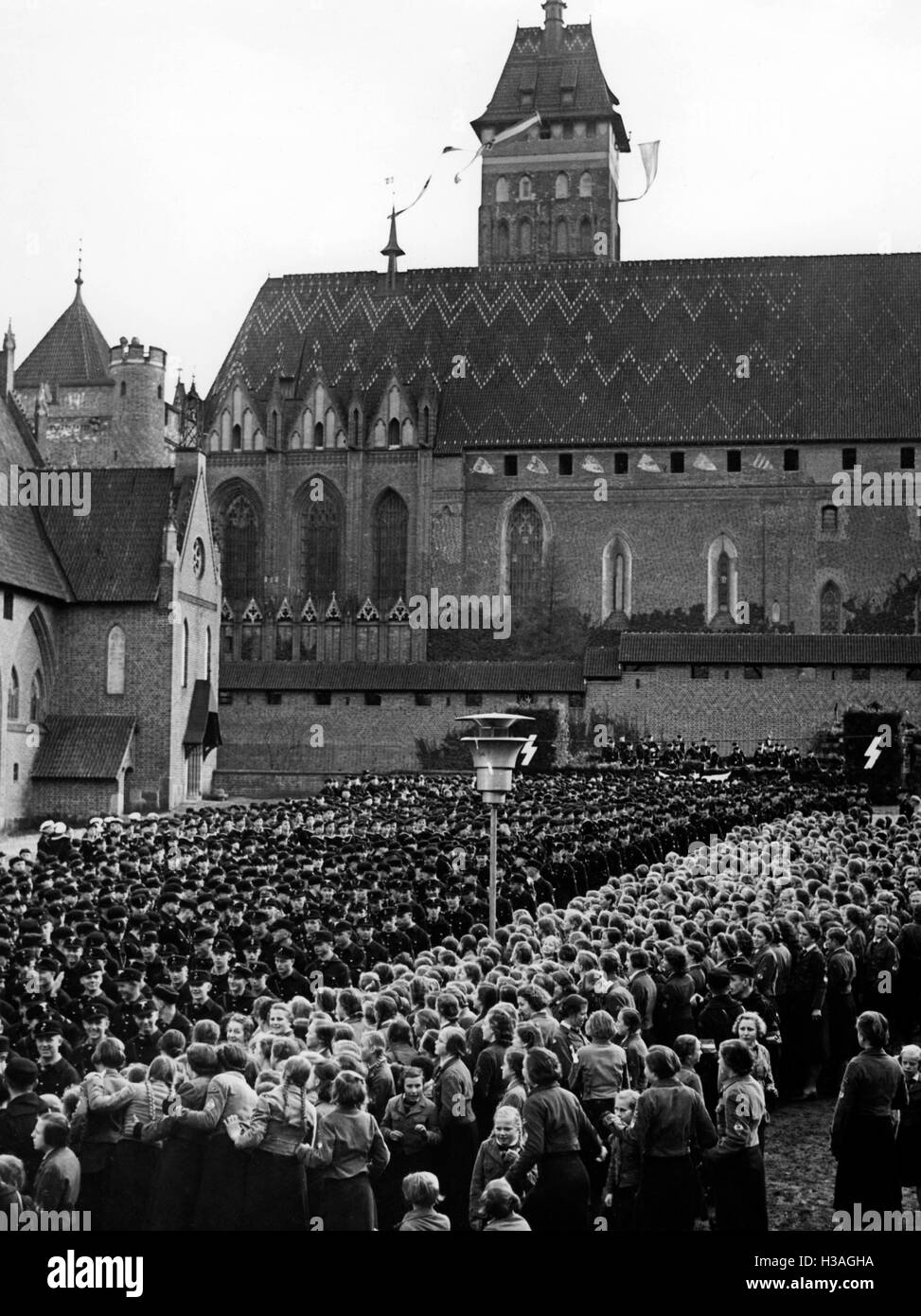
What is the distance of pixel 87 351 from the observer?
64.9m

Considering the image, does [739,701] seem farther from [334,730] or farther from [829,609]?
[334,730]

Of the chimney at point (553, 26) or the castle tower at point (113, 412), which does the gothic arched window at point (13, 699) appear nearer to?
the castle tower at point (113, 412)

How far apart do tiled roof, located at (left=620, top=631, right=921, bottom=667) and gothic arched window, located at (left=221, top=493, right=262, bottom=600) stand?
17.2m

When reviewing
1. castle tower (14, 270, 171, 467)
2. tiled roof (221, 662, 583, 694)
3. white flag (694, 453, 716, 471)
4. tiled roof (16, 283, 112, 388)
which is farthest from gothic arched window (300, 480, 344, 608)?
white flag (694, 453, 716, 471)

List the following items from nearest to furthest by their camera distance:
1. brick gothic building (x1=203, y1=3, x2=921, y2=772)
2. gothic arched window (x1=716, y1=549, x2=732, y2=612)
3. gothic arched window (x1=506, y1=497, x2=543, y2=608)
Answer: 1. brick gothic building (x1=203, y1=3, x2=921, y2=772)
2. gothic arched window (x1=716, y1=549, x2=732, y2=612)
3. gothic arched window (x1=506, y1=497, x2=543, y2=608)

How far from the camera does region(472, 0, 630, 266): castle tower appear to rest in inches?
2749

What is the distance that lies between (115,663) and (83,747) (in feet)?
9.17

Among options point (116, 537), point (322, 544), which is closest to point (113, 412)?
point (322, 544)

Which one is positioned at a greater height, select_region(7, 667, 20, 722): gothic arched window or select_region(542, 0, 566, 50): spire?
select_region(542, 0, 566, 50): spire

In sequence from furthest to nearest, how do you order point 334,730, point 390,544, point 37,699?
point 390,544, point 334,730, point 37,699

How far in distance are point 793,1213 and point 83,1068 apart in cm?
517

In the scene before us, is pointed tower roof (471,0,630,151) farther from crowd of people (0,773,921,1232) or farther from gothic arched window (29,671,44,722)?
crowd of people (0,773,921,1232)

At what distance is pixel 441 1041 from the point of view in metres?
10.2
